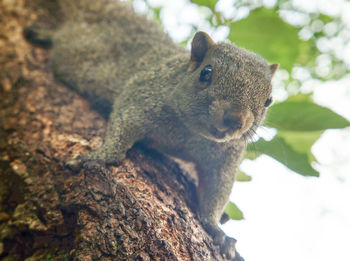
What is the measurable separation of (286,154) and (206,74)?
954 millimetres

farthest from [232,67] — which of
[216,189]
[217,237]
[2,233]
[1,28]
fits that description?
[1,28]

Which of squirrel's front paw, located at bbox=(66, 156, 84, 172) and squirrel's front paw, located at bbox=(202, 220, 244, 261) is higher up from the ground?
squirrel's front paw, located at bbox=(202, 220, 244, 261)

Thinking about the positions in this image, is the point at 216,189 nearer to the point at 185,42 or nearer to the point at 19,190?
the point at 19,190

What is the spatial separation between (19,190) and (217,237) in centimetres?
142

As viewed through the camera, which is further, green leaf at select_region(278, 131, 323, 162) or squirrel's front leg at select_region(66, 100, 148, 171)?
green leaf at select_region(278, 131, 323, 162)

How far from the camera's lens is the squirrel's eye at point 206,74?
223cm

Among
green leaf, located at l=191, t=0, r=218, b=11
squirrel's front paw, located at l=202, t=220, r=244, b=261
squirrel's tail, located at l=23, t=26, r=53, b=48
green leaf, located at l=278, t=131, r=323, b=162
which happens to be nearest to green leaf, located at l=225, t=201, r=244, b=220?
squirrel's front paw, located at l=202, t=220, r=244, b=261

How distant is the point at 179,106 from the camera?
244 cm

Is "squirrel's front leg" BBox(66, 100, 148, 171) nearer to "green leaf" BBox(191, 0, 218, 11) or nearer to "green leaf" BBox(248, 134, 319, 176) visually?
"green leaf" BBox(248, 134, 319, 176)

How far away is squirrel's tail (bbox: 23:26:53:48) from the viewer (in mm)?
3564

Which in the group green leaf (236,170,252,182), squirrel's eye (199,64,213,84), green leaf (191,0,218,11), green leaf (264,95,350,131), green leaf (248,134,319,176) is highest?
green leaf (191,0,218,11)

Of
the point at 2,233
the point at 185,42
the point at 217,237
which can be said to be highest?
the point at 185,42

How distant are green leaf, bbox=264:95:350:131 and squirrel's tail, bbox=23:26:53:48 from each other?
2879 millimetres

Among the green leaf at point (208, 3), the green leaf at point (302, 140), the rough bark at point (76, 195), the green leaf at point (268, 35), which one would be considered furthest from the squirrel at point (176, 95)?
the green leaf at point (208, 3)
